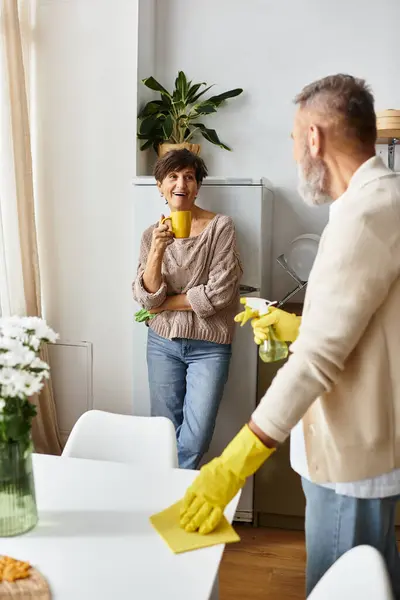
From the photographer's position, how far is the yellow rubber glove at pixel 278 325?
153 cm

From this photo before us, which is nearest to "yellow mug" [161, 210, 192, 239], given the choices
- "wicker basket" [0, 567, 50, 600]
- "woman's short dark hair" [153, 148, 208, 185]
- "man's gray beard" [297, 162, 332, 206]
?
"woman's short dark hair" [153, 148, 208, 185]

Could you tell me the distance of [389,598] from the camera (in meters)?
0.91

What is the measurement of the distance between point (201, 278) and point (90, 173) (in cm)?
92

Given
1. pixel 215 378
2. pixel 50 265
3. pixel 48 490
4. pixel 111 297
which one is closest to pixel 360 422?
pixel 48 490

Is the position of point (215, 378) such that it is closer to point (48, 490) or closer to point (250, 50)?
point (48, 490)

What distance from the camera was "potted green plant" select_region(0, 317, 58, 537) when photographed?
1.11 metres

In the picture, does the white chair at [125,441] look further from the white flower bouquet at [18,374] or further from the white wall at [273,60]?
the white wall at [273,60]

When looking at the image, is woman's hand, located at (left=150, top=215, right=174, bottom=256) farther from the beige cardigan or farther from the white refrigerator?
the beige cardigan

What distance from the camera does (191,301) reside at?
2.38 meters

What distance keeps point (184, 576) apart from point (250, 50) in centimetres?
267

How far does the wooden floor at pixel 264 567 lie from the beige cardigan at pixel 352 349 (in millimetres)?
1194

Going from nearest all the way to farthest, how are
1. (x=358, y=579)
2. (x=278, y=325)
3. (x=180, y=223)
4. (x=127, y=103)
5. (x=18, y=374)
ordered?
1. (x=358, y=579)
2. (x=18, y=374)
3. (x=278, y=325)
4. (x=180, y=223)
5. (x=127, y=103)

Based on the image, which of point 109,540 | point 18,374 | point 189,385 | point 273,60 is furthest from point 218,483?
point 273,60

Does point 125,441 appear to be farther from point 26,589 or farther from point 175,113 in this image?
point 175,113
